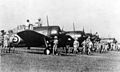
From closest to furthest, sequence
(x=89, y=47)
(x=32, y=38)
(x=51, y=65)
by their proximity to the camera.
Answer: (x=51, y=65) < (x=32, y=38) < (x=89, y=47)

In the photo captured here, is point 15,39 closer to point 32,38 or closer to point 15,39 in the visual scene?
point 15,39

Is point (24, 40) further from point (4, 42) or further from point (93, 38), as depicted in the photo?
point (93, 38)

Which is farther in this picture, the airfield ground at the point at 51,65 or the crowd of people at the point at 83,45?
the crowd of people at the point at 83,45

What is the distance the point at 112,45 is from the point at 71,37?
63.9 feet


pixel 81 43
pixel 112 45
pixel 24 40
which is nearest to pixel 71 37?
pixel 81 43

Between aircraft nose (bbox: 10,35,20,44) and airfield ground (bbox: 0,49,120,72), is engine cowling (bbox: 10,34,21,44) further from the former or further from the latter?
airfield ground (bbox: 0,49,120,72)

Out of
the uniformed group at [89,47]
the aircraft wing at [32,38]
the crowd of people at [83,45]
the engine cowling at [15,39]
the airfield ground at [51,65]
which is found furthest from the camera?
the uniformed group at [89,47]

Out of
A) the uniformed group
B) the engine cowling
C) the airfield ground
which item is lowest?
the airfield ground

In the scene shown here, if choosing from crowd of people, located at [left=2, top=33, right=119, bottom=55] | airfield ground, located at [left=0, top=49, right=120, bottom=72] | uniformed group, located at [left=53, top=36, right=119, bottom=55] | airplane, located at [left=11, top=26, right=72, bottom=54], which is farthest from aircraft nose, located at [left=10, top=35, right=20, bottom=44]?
airfield ground, located at [left=0, top=49, right=120, bottom=72]

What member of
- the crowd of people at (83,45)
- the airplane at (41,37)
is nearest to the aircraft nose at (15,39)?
the airplane at (41,37)

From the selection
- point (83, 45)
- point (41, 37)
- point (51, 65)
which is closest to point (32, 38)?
point (41, 37)

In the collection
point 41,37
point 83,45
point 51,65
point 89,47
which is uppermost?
point 41,37

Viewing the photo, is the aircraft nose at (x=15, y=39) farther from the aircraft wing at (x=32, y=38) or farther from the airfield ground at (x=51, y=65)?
the airfield ground at (x=51, y=65)

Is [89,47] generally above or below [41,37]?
below
